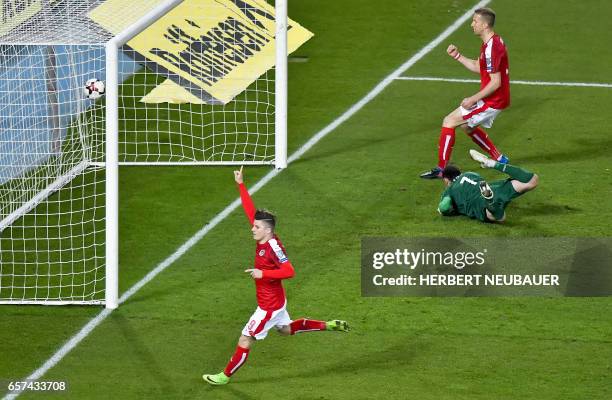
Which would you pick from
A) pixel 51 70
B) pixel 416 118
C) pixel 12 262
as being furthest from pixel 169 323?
pixel 416 118

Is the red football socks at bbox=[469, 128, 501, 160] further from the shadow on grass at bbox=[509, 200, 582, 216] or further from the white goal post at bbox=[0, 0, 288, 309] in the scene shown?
the white goal post at bbox=[0, 0, 288, 309]

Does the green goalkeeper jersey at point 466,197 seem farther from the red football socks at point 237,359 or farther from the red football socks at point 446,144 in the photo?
the red football socks at point 237,359

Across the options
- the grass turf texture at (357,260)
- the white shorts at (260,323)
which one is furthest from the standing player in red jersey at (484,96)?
the white shorts at (260,323)

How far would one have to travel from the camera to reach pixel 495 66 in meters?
16.1

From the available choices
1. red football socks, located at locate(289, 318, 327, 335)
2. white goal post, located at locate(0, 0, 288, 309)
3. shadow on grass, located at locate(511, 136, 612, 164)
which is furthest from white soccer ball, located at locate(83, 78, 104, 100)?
shadow on grass, located at locate(511, 136, 612, 164)

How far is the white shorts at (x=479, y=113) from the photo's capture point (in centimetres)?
1631

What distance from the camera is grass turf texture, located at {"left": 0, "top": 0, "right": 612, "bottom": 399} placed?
39.1ft

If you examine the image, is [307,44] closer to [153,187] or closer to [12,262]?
[153,187]

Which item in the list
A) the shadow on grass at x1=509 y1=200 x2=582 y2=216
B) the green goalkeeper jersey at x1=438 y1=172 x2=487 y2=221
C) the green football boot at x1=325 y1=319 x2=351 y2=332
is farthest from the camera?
the shadow on grass at x1=509 y1=200 x2=582 y2=216

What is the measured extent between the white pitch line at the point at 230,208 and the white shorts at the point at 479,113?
2.46m

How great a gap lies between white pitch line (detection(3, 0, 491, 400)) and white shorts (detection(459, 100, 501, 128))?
2.46 metres

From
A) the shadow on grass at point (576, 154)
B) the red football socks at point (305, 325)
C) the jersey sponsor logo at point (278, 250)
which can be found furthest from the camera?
the shadow on grass at point (576, 154)

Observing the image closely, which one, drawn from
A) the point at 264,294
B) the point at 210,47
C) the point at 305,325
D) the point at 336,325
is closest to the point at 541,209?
the point at 336,325

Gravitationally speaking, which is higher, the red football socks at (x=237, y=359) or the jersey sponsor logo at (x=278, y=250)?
the jersey sponsor logo at (x=278, y=250)
